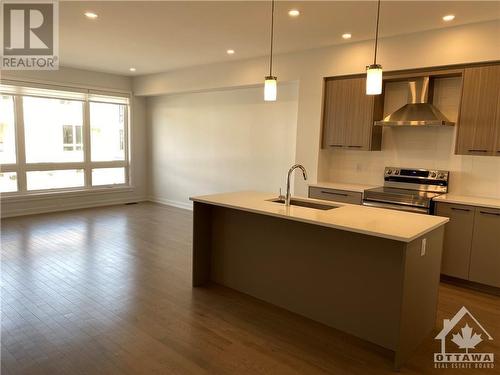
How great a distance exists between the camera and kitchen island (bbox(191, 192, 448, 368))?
256 cm

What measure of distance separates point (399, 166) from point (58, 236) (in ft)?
16.4

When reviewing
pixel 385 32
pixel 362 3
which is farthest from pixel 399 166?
pixel 362 3

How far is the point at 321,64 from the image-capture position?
17.0 feet

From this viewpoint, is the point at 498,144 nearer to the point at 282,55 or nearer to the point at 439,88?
the point at 439,88

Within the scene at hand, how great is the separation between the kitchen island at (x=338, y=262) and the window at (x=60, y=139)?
4.98m

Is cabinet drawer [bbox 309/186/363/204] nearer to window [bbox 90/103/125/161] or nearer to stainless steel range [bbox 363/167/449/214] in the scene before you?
stainless steel range [bbox 363/167/449/214]

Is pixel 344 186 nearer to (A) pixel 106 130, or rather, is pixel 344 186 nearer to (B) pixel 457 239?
(B) pixel 457 239

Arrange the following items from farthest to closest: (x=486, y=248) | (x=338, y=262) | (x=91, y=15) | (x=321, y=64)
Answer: (x=321, y=64) → (x=91, y=15) → (x=486, y=248) → (x=338, y=262)

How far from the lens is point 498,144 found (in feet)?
12.7

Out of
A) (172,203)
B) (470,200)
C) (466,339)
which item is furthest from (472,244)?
(172,203)

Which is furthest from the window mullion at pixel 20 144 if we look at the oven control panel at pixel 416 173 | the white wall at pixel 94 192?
the oven control panel at pixel 416 173

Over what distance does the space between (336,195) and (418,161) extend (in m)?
1.12

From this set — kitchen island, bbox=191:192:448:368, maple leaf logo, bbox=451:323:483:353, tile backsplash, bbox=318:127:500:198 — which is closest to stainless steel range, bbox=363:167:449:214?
tile backsplash, bbox=318:127:500:198

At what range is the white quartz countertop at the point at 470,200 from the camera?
3.71 m
